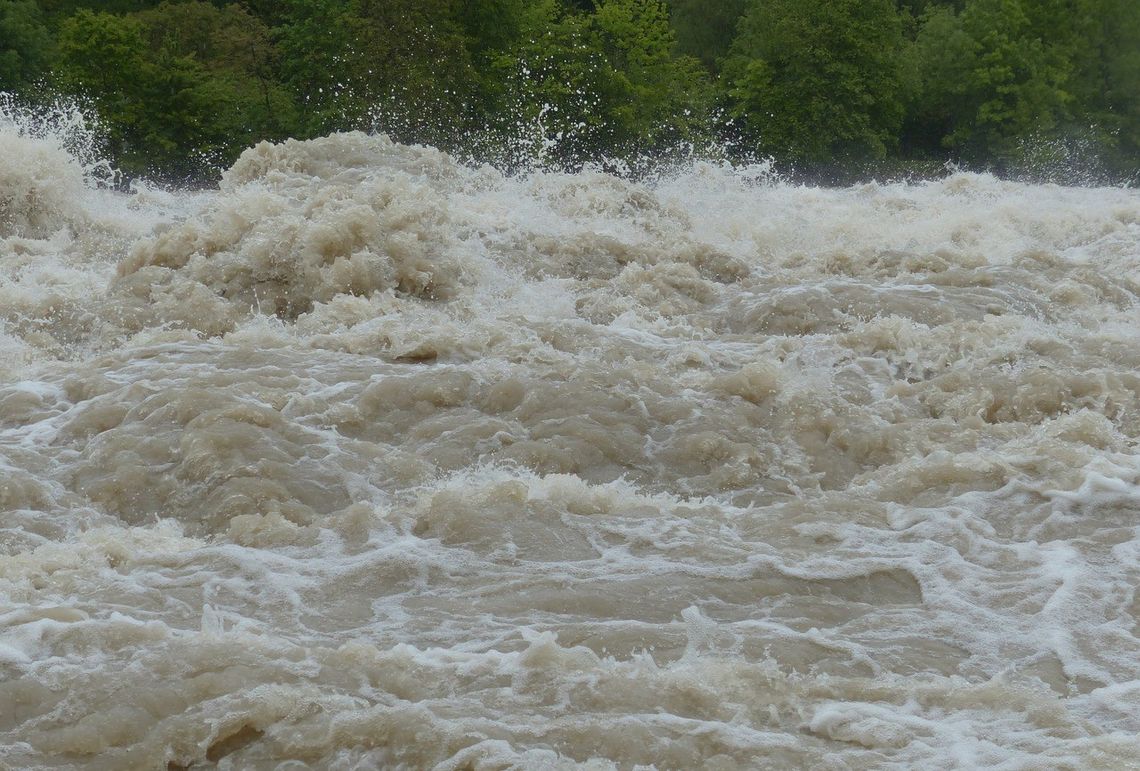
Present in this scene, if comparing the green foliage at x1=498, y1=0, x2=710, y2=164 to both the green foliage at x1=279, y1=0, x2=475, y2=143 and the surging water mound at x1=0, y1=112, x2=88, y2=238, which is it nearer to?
the green foliage at x1=279, y1=0, x2=475, y2=143

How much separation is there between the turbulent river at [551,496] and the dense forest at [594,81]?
523 inches

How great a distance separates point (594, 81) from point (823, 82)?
211 inches

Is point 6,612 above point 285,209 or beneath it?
beneath

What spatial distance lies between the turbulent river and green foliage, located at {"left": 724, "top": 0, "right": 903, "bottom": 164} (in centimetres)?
1675

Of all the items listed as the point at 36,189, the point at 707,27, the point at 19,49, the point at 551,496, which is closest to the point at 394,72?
the point at 19,49

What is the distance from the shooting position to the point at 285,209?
12.1 m

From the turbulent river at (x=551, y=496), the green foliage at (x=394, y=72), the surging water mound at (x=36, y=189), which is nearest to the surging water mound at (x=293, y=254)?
the turbulent river at (x=551, y=496)

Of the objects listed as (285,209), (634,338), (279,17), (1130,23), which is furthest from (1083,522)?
(1130,23)

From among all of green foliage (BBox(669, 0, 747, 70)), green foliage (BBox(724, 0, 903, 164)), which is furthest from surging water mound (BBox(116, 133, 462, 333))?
green foliage (BBox(669, 0, 747, 70))

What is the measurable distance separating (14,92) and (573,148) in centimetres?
1110

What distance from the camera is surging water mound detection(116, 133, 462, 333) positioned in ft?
35.0

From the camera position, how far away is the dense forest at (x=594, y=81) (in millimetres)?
25953

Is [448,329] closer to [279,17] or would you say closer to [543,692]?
[543,692]

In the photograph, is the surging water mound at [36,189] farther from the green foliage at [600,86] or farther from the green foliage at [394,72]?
the green foliage at [600,86]
